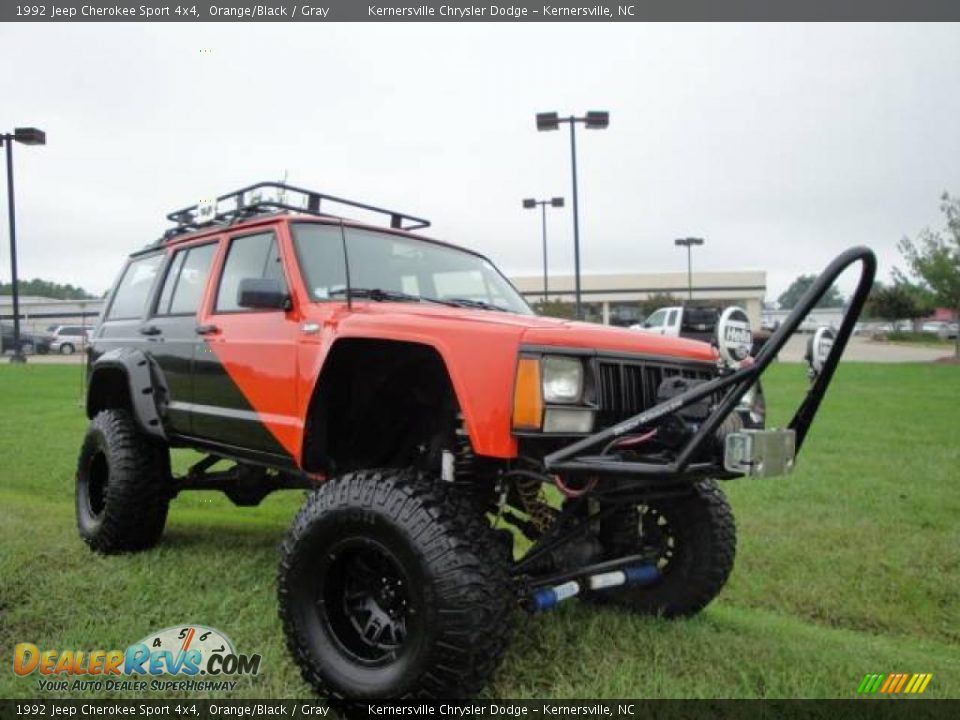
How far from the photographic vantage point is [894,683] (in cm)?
308

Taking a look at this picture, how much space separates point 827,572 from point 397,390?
288 centimetres

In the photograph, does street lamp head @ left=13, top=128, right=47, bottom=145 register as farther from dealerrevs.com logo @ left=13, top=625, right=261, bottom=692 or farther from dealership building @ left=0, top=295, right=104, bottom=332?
dealership building @ left=0, top=295, right=104, bottom=332

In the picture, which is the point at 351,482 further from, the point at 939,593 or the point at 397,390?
the point at 939,593

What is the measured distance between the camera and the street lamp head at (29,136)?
1955cm

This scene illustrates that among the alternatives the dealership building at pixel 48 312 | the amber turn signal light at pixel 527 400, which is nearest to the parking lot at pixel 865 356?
the dealership building at pixel 48 312

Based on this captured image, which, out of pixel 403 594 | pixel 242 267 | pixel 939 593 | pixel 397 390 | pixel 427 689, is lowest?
pixel 939 593

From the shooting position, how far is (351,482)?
2951mm

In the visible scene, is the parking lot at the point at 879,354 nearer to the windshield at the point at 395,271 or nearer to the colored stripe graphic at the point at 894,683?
the windshield at the point at 395,271

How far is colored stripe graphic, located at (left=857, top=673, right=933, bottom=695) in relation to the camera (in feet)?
9.93

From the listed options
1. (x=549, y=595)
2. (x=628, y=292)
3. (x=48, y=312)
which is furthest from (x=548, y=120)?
(x=48, y=312)

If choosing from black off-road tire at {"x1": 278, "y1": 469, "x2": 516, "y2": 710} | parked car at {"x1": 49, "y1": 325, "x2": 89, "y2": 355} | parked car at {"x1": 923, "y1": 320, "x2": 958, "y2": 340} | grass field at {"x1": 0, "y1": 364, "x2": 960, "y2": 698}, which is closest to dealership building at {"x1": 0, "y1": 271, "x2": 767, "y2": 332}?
parked car at {"x1": 923, "y1": 320, "x2": 958, "y2": 340}

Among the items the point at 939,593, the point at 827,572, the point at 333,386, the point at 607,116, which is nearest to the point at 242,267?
the point at 333,386

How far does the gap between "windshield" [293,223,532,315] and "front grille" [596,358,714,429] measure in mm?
1184

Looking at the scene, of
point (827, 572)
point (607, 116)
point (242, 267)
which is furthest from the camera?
point (607, 116)
